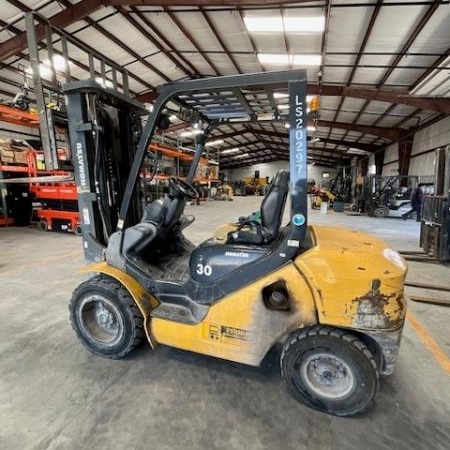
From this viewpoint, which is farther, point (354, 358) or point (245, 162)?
point (245, 162)

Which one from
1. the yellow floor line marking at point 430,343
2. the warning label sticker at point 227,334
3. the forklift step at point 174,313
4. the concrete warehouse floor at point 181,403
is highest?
the forklift step at point 174,313

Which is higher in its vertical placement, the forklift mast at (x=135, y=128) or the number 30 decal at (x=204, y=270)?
the forklift mast at (x=135, y=128)

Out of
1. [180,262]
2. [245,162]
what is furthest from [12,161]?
[245,162]

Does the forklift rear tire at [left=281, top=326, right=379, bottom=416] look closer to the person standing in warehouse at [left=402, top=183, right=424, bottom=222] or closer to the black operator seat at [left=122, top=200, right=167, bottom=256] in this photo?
the black operator seat at [left=122, top=200, right=167, bottom=256]

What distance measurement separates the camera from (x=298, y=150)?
1.98m

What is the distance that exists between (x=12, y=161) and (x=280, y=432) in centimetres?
1193

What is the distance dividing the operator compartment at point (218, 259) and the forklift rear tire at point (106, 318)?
693 mm

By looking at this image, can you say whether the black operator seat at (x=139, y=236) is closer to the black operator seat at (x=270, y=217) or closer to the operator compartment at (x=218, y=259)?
the operator compartment at (x=218, y=259)

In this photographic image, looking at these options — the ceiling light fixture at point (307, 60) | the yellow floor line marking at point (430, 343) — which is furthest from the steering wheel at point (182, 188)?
the ceiling light fixture at point (307, 60)

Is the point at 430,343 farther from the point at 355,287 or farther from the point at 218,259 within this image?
the point at 218,259

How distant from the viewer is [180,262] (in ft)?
10.4

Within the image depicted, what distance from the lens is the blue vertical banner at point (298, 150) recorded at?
1.94 meters

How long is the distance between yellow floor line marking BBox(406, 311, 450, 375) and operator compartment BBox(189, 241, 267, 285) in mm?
2161

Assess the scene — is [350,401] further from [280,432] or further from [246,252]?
[246,252]
